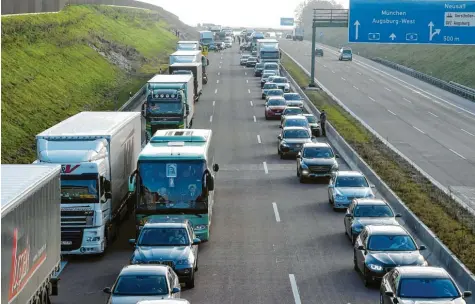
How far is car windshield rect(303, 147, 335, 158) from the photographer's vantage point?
39312mm

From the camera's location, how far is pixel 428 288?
63.1ft

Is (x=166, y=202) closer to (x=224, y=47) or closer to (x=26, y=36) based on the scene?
(x=26, y=36)

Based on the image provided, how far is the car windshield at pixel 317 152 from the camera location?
39.3m

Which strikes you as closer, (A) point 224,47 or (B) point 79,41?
(B) point 79,41

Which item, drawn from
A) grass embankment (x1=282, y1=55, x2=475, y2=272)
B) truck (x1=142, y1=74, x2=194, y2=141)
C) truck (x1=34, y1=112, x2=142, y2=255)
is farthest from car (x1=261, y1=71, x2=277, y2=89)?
truck (x1=34, y1=112, x2=142, y2=255)

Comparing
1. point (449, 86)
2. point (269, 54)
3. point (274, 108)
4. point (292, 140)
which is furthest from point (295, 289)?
point (269, 54)

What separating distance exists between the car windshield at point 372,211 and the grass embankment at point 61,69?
17601mm

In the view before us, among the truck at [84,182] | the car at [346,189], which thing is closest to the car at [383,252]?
the truck at [84,182]

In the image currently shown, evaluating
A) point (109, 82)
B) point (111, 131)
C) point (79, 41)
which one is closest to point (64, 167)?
point (111, 131)

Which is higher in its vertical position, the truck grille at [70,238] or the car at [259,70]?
the car at [259,70]

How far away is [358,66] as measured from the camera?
4550 inches

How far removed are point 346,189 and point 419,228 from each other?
493cm

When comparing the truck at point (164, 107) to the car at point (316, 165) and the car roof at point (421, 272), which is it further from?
the car roof at point (421, 272)

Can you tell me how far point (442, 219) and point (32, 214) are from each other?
16059mm
